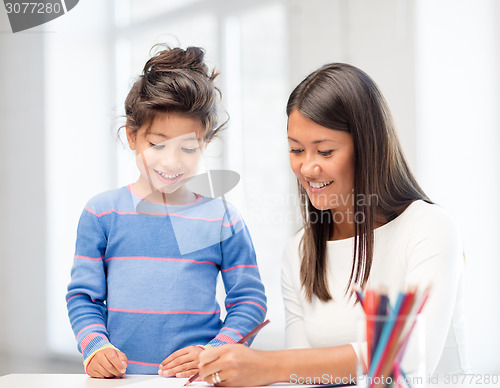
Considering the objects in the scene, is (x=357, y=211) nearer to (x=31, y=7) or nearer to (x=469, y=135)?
(x=469, y=135)

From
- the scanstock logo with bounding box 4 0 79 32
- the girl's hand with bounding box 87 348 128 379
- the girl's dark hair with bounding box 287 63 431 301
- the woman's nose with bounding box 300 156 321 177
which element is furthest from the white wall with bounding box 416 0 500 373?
the scanstock logo with bounding box 4 0 79 32

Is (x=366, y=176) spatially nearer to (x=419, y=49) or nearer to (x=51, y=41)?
(x=419, y=49)

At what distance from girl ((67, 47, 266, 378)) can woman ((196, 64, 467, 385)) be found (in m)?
0.15

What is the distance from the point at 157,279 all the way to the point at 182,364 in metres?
0.22

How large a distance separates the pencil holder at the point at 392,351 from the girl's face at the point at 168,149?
2.02ft

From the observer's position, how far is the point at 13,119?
265 cm

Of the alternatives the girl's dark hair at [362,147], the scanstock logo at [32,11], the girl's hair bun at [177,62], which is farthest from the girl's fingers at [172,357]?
the scanstock logo at [32,11]

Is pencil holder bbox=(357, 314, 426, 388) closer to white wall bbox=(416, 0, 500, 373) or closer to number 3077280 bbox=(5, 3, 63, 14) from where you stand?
white wall bbox=(416, 0, 500, 373)

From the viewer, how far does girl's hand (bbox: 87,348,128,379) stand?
0.94 metres

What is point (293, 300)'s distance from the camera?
44.3 inches

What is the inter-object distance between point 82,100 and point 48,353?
44.2 inches

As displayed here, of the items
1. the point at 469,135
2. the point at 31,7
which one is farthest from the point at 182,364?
the point at 31,7

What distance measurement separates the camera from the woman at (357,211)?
3.16 ft

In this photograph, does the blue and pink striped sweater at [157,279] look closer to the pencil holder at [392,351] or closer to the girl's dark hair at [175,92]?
the girl's dark hair at [175,92]
